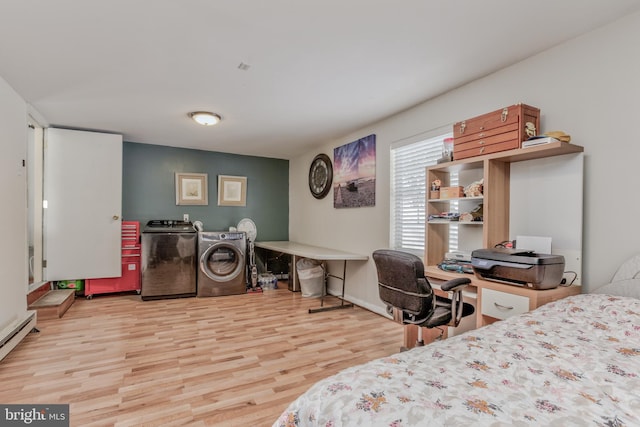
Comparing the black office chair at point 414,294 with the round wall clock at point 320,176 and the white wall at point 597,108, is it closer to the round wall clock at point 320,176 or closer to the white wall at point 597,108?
the white wall at point 597,108

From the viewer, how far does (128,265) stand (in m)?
4.57

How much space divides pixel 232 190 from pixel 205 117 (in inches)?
86.2

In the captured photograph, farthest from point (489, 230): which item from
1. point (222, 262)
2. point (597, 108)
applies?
point (222, 262)

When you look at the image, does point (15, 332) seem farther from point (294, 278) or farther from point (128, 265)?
point (294, 278)

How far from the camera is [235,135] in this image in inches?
177

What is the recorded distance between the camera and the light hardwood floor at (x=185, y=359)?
188 cm

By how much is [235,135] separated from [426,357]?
4.09m

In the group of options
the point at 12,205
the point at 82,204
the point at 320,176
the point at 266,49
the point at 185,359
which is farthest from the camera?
the point at 320,176

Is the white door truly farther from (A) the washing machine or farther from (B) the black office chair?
(B) the black office chair

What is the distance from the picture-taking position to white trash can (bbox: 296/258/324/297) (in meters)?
4.57

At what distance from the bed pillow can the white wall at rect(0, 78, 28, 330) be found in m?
4.25

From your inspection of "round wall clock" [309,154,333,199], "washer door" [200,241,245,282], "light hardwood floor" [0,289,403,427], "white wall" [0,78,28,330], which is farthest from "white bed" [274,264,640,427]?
"washer door" [200,241,245,282]

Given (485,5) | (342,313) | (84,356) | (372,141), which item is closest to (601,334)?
(485,5)

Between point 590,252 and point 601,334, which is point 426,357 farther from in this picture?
point 590,252
